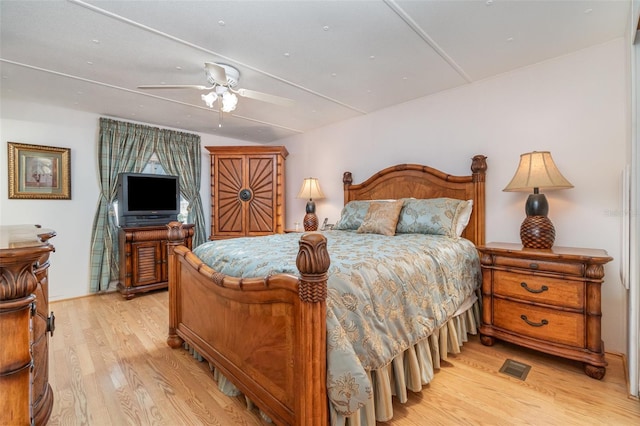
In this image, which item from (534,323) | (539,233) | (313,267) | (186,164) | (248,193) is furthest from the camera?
(248,193)

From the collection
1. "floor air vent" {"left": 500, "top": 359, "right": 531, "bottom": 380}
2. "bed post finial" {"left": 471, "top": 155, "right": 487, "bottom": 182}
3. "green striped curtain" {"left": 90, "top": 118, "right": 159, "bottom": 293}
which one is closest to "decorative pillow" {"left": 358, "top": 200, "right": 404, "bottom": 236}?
"bed post finial" {"left": 471, "top": 155, "right": 487, "bottom": 182}

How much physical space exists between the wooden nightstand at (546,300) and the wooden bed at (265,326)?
178 cm

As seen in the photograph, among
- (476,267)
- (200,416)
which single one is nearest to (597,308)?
(476,267)

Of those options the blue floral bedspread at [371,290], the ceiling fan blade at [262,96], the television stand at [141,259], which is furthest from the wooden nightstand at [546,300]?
the television stand at [141,259]

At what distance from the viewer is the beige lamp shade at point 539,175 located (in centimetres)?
220

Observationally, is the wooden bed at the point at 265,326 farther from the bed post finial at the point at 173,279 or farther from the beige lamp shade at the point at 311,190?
the beige lamp shade at the point at 311,190

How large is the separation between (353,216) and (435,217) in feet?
3.11

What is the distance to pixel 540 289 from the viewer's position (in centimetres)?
207

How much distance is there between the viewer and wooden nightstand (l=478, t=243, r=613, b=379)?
187 cm

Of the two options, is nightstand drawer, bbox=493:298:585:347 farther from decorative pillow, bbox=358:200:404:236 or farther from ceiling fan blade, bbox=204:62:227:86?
ceiling fan blade, bbox=204:62:227:86

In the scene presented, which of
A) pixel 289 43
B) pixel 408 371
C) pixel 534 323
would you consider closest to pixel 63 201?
pixel 289 43

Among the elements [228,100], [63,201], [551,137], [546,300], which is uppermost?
[228,100]

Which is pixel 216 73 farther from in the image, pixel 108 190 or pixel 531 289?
pixel 531 289

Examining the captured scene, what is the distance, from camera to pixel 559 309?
1.99 meters
